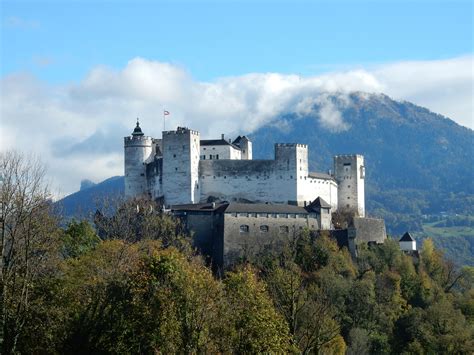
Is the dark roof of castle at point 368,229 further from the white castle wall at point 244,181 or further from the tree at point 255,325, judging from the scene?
the tree at point 255,325

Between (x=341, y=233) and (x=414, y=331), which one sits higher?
(x=341, y=233)

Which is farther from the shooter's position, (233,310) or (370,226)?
(370,226)

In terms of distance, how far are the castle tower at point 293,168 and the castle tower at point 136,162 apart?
14880 millimetres

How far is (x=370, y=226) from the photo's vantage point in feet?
354

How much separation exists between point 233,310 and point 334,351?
24727mm

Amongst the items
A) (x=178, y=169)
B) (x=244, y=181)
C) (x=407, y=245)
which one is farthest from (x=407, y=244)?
(x=178, y=169)

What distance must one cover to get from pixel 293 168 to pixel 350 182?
13.8m

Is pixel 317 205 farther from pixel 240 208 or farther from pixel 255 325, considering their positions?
pixel 255 325

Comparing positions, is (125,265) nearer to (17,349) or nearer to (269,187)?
(17,349)

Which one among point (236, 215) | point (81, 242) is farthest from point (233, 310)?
point (236, 215)

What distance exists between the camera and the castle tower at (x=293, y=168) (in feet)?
356

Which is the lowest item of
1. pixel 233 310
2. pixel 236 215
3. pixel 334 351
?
pixel 334 351

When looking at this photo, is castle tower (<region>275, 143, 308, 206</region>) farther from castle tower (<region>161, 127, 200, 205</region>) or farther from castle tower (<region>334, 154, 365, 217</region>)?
castle tower (<region>334, 154, 365, 217</region>)

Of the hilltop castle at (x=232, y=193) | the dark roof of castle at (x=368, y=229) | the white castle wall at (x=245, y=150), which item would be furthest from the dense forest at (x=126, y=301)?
the white castle wall at (x=245, y=150)
